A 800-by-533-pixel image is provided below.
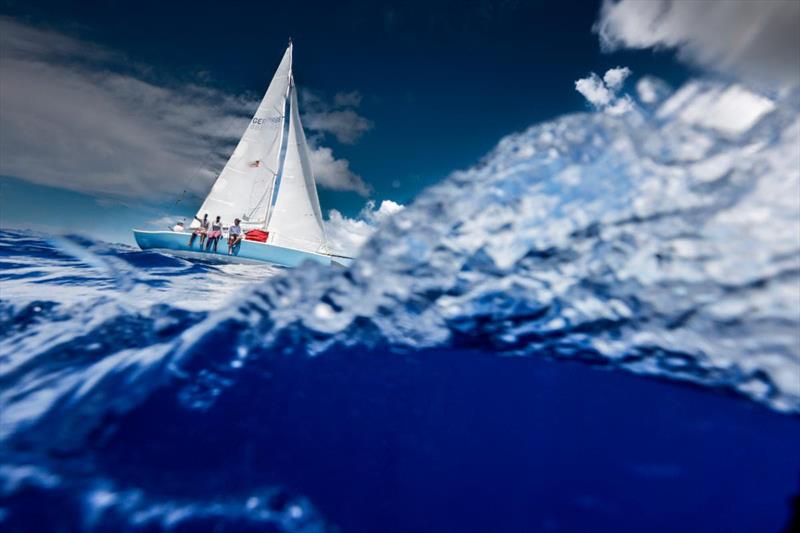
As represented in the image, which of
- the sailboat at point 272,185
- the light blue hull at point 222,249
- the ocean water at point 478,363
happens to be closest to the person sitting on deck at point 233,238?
the light blue hull at point 222,249

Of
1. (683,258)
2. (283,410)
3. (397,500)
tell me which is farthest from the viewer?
(283,410)

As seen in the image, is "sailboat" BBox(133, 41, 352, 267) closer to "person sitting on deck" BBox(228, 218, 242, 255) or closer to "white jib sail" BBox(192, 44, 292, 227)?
"white jib sail" BBox(192, 44, 292, 227)

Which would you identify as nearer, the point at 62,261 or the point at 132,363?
the point at 132,363

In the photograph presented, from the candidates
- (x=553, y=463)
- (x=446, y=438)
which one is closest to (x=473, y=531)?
(x=446, y=438)

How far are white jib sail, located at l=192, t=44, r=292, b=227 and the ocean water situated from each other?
20.9 meters

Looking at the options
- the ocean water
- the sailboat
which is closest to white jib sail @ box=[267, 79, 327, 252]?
the sailboat

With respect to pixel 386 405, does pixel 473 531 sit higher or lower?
lower

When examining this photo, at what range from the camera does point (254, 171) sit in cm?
2584

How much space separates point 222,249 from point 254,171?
867 cm

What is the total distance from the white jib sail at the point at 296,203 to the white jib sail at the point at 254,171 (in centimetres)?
87

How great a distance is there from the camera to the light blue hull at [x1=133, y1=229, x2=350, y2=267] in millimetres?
19828

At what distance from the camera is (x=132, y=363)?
12.8 feet

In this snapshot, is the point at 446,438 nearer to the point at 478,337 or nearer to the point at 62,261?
the point at 478,337

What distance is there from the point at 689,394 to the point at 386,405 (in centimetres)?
443
